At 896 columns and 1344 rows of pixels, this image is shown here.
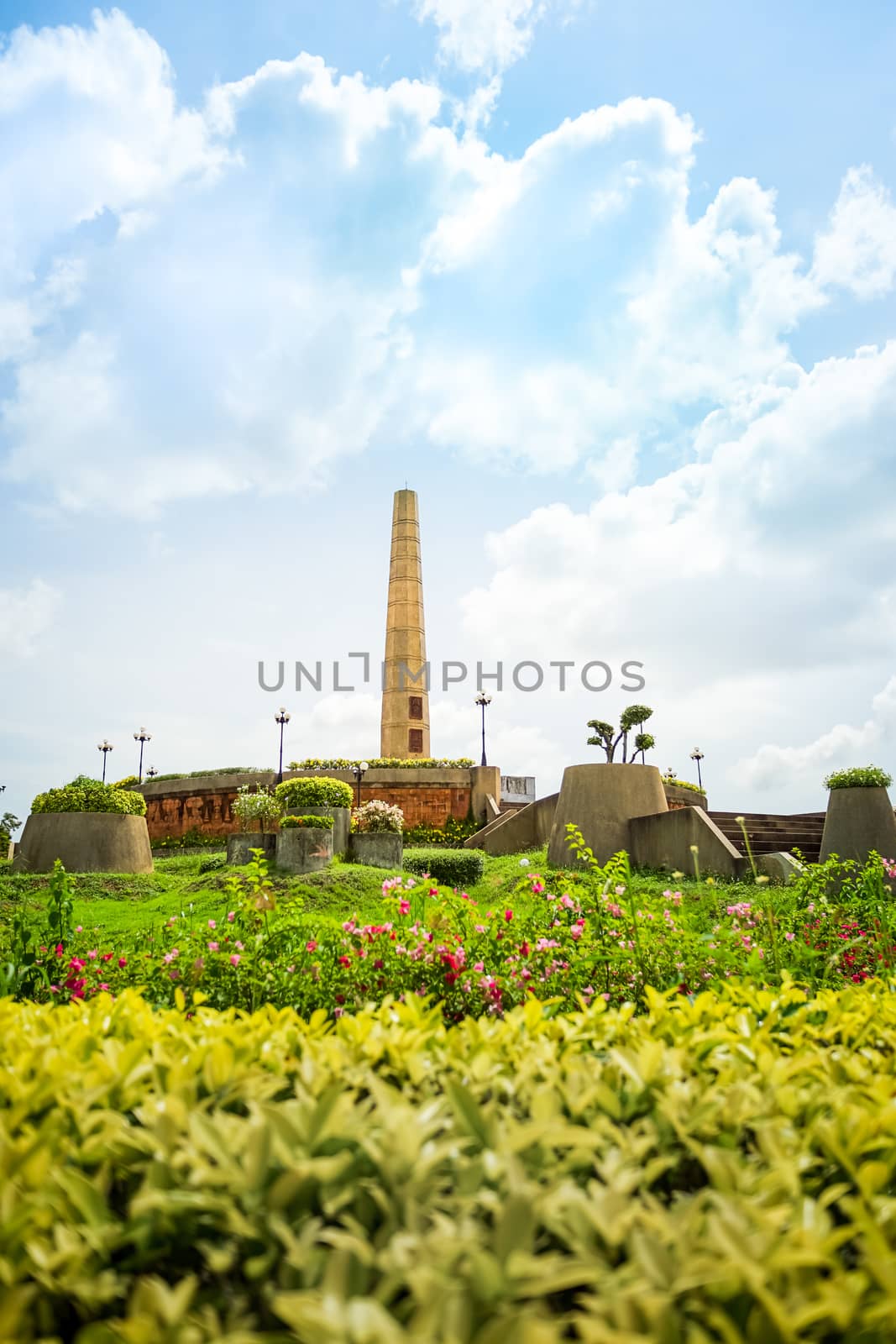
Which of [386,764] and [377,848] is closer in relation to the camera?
[377,848]

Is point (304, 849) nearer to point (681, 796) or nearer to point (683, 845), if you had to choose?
point (683, 845)

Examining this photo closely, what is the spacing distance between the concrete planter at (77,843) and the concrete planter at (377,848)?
3998 mm

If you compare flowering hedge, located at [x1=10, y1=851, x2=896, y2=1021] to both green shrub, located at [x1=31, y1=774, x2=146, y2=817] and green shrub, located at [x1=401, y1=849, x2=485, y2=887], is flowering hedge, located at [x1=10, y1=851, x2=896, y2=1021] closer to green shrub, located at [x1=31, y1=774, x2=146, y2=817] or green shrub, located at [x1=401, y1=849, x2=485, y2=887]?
green shrub, located at [x1=401, y1=849, x2=485, y2=887]

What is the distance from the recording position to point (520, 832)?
17812 millimetres

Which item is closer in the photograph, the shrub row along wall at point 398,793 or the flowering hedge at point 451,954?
the flowering hedge at point 451,954

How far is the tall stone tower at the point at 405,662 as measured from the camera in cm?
2816

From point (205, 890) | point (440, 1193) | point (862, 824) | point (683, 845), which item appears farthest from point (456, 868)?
point (440, 1193)

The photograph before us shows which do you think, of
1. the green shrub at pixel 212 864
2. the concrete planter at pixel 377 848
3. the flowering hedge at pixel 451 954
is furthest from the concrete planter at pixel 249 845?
the flowering hedge at pixel 451 954

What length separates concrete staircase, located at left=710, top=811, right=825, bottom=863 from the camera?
1308cm

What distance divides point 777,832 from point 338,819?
299 inches

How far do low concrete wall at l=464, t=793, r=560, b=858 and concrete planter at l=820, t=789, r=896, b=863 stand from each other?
24.2 ft

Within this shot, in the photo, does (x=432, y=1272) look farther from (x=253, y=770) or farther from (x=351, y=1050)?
(x=253, y=770)

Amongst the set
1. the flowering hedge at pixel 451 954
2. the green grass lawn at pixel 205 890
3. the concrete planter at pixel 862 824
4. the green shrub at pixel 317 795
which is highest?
the green shrub at pixel 317 795

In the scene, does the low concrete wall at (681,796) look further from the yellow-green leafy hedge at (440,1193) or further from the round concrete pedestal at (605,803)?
the yellow-green leafy hedge at (440,1193)
